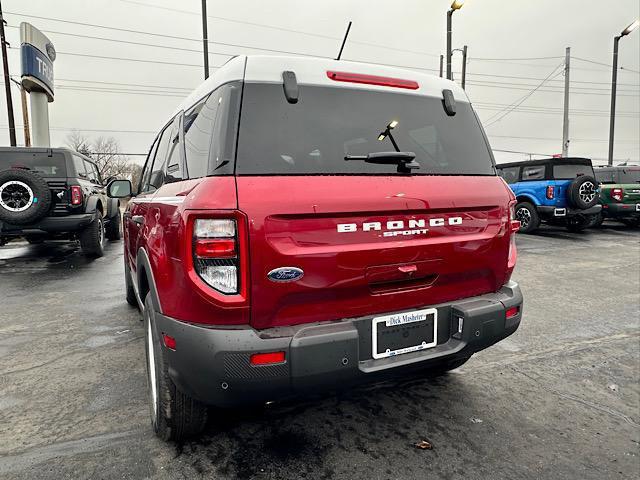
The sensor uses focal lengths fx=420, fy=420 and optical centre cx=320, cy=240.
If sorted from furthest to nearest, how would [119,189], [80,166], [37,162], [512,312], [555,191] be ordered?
[555,191], [80,166], [37,162], [119,189], [512,312]

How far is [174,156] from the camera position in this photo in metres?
2.53

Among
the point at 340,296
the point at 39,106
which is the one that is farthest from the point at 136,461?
the point at 39,106

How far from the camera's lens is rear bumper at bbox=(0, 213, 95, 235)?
6.83m

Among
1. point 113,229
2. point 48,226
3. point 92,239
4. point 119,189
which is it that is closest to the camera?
point 119,189

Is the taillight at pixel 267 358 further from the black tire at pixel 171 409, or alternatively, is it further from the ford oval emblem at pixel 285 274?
the black tire at pixel 171 409

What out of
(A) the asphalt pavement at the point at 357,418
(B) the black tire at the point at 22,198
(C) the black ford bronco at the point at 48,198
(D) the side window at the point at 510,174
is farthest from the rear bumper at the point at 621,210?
(B) the black tire at the point at 22,198

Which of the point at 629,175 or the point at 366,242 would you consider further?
the point at 629,175

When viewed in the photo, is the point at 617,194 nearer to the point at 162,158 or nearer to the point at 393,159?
the point at 393,159

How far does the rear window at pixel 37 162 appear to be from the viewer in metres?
7.22

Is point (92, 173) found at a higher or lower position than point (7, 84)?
lower

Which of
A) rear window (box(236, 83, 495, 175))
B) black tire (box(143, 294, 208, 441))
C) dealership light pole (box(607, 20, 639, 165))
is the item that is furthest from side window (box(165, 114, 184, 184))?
dealership light pole (box(607, 20, 639, 165))

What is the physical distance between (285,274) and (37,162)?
24.5 feet

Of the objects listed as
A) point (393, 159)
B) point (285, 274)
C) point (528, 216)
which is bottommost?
point (528, 216)

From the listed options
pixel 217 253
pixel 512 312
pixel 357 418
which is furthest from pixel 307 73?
pixel 357 418
